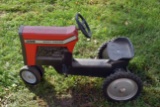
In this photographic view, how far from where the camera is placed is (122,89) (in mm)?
2551

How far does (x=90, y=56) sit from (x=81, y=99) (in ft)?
1.90

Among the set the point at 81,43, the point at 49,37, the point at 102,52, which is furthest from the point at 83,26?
the point at 81,43

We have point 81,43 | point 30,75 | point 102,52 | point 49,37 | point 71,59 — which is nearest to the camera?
point 49,37

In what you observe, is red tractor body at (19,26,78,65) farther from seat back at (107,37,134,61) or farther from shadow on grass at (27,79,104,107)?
shadow on grass at (27,79,104,107)

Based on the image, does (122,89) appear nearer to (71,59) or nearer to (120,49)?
(120,49)

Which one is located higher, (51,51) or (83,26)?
(83,26)

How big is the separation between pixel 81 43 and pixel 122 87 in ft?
2.95

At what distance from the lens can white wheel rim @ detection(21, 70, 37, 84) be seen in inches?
107

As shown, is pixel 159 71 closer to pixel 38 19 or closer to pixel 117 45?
pixel 117 45

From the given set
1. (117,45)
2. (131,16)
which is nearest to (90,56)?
(117,45)

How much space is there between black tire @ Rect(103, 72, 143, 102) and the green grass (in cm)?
7

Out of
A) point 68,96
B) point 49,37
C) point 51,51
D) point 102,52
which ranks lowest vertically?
point 68,96

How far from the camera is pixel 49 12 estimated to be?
148 inches

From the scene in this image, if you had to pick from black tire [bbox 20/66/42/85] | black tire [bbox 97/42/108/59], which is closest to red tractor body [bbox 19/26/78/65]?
black tire [bbox 20/66/42/85]
